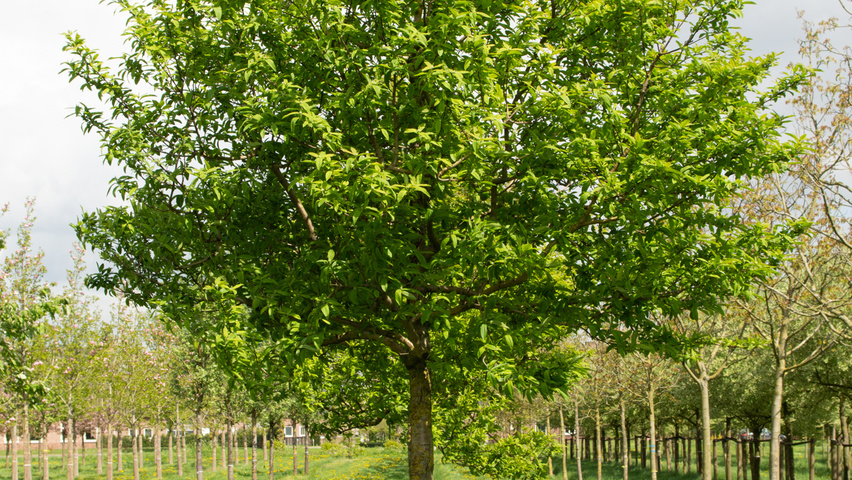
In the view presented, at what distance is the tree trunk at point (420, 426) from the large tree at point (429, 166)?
0.05 meters

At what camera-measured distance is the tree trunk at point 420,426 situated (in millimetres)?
9953

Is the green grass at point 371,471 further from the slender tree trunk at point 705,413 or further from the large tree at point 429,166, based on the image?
the large tree at point 429,166

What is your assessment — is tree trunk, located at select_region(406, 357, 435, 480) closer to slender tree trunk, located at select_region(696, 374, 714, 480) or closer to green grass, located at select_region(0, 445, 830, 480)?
slender tree trunk, located at select_region(696, 374, 714, 480)

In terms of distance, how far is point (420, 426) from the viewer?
33.4 feet

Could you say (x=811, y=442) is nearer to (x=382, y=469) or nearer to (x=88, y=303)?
(x=382, y=469)

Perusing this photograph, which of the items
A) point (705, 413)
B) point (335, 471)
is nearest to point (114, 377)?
point (335, 471)

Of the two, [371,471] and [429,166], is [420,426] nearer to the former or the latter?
[429,166]

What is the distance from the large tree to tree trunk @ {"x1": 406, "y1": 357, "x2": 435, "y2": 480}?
0.05 metres

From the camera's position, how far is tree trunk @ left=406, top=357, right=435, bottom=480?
32.7ft

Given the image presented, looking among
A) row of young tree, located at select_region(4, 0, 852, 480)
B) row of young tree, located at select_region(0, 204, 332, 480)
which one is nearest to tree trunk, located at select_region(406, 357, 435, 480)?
row of young tree, located at select_region(4, 0, 852, 480)

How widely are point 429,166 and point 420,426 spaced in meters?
4.44

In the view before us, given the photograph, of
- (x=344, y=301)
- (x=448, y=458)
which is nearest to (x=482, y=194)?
(x=344, y=301)

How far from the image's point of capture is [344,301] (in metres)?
10.1

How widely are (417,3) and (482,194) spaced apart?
9.44 ft
